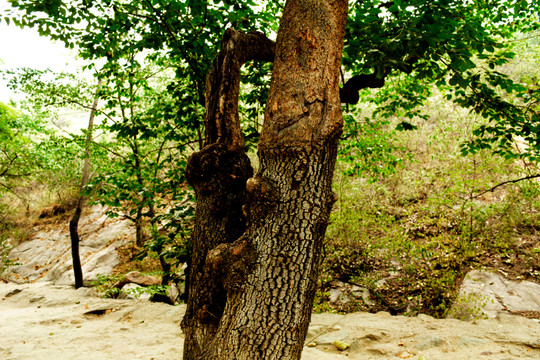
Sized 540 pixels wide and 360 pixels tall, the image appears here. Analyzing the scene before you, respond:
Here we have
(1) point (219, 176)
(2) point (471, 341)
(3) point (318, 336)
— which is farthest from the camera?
(3) point (318, 336)

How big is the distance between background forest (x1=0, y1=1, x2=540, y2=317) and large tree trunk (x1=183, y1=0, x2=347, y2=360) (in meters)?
0.72

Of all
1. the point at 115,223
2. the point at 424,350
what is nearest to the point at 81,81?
the point at 115,223

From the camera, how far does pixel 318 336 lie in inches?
167

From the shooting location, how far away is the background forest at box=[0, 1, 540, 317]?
379 centimetres

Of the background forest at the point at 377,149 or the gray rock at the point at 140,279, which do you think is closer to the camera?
the background forest at the point at 377,149

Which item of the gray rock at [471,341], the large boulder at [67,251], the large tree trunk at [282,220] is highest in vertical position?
the large tree trunk at [282,220]

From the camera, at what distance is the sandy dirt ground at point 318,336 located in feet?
11.8

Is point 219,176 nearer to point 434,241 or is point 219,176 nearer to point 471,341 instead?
point 471,341

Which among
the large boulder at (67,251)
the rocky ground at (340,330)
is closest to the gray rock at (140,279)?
the rocky ground at (340,330)

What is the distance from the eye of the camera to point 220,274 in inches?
78.6

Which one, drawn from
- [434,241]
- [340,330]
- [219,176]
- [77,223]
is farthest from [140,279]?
[219,176]

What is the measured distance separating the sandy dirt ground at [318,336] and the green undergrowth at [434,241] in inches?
48.6

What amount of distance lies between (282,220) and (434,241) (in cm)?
514

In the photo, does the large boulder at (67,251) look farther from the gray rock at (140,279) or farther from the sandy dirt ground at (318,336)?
the sandy dirt ground at (318,336)
